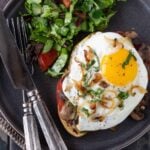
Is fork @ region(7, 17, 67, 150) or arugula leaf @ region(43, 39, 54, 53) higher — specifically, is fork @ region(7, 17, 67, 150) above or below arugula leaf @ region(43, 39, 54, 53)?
below

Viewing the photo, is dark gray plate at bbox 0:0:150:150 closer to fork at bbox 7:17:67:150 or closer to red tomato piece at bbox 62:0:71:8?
fork at bbox 7:17:67:150

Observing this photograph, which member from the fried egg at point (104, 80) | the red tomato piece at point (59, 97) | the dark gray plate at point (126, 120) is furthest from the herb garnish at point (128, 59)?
the red tomato piece at point (59, 97)

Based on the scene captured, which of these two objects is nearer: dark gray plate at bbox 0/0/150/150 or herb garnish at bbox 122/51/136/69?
herb garnish at bbox 122/51/136/69

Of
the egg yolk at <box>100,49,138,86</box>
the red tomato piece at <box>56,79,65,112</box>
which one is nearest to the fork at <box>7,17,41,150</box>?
the red tomato piece at <box>56,79,65,112</box>

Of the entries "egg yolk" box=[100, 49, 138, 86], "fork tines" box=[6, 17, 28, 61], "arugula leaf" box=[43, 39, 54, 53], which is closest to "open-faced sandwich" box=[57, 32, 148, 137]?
"egg yolk" box=[100, 49, 138, 86]

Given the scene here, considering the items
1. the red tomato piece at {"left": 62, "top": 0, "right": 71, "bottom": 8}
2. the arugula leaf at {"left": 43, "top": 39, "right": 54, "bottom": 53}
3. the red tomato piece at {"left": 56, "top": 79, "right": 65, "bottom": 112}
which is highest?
the red tomato piece at {"left": 62, "top": 0, "right": 71, "bottom": 8}

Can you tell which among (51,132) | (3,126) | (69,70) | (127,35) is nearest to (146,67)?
(127,35)

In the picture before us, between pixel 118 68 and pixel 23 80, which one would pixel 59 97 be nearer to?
pixel 23 80
